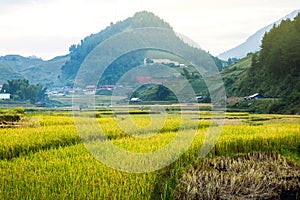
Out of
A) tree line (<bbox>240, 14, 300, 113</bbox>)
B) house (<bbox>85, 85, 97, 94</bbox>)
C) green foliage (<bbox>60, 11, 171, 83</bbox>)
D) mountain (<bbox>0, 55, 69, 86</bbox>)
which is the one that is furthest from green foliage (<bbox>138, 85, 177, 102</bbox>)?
mountain (<bbox>0, 55, 69, 86</bbox>)

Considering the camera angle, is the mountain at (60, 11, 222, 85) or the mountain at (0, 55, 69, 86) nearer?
the mountain at (60, 11, 222, 85)

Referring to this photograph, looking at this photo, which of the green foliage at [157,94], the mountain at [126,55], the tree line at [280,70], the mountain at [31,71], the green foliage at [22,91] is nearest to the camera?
the mountain at [126,55]

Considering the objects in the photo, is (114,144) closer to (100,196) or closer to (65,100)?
(100,196)

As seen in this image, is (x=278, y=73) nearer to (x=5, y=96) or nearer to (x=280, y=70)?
(x=280, y=70)

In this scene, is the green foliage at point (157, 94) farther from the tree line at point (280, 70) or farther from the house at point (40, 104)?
the house at point (40, 104)

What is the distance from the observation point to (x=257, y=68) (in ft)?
101

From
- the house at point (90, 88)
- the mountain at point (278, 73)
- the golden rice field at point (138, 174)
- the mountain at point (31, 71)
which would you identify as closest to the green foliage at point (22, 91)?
the mountain at point (278, 73)

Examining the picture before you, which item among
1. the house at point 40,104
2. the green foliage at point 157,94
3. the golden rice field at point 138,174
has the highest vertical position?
the green foliage at point 157,94

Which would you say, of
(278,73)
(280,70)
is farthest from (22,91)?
(280,70)

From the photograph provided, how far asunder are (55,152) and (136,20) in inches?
1842

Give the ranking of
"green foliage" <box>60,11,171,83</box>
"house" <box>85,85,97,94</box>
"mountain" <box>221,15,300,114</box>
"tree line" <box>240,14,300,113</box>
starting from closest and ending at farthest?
"house" <box>85,85,97,94</box>
"mountain" <box>221,15,300,114</box>
"tree line" <box>240,14,300,113</box>
"green foliage" <box>60,11,171,83</box>

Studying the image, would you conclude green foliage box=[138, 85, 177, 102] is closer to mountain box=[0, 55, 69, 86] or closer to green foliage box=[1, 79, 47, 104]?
green foliage box=[1, 79, 47, 104]

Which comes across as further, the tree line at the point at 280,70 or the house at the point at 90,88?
the tree line at the point at 280,70

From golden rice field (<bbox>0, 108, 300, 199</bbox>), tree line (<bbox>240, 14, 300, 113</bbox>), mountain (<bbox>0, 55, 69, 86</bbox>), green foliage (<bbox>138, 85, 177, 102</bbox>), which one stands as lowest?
golden rice field (<bbox>0, 108, 300, 199</bbox>)
